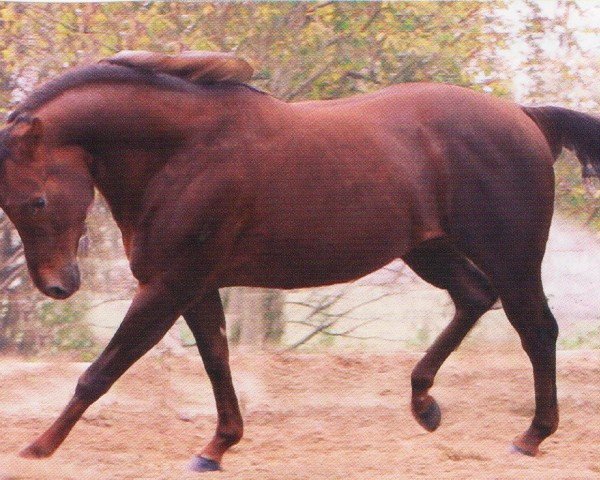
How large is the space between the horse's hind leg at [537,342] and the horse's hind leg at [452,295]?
0.29 m

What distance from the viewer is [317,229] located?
14.7 ft

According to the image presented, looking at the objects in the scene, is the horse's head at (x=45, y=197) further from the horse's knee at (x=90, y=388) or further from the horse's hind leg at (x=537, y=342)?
the horse's hind leg at (x=537, y=342)

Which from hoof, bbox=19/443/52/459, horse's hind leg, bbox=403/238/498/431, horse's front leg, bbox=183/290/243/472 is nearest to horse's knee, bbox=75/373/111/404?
hoof, bbox=19/443/52/459

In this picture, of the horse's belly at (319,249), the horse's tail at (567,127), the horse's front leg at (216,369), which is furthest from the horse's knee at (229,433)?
the horse's tail at (567,127)

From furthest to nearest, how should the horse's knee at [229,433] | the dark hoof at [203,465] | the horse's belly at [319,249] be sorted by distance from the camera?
the horse's knee at [229,433]
the dark hoof at [203,465]
the horse's belly at [319,249]

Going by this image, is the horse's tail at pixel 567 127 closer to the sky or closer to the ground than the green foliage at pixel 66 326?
closer to the sky

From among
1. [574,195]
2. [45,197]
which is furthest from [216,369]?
[574,195]

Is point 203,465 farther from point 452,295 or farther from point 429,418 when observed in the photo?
point 452,295

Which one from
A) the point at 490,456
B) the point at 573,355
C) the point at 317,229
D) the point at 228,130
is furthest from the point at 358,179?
the point at 573,355

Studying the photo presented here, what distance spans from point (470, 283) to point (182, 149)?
1651 millimetres

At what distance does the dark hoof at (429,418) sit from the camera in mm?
5152

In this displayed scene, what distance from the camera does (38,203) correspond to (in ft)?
13.5

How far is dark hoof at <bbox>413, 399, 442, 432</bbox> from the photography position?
5152 millimetres

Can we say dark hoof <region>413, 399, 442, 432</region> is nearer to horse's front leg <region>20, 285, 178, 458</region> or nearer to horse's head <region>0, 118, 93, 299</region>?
horse's front leg <region>20, 285, 178, 458</region>
